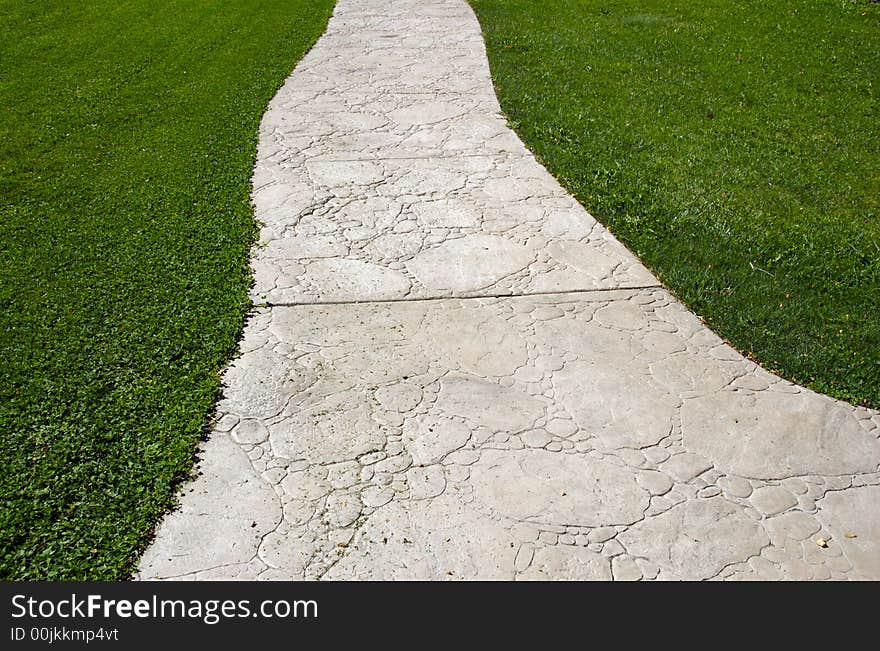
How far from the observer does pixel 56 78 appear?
754 centimetres

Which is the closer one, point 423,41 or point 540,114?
point 540,114

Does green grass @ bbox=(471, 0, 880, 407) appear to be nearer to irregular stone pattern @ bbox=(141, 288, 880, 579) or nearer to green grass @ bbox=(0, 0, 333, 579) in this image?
irregular stone pattern @ bbox=(141, 288, 880, 579)

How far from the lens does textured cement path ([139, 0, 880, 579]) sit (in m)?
2.76

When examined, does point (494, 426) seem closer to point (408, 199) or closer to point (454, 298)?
point (454, 298)

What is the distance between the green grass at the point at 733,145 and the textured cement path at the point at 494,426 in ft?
0.99

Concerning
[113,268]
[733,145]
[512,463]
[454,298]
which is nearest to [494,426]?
[512,463]

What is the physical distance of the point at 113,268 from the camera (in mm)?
4395

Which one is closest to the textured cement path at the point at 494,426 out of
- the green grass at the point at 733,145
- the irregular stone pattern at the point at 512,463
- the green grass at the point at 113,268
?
the irregular stone pattern at the point at 512,463

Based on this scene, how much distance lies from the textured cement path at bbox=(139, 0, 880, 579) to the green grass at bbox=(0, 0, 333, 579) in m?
0.18

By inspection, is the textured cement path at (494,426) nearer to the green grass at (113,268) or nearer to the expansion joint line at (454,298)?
the expansion joint line at (454,298)

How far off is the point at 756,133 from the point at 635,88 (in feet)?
4.34

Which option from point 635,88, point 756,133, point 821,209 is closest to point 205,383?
point 821,209

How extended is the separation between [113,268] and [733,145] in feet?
14.3

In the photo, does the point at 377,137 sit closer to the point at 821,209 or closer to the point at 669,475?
the point at 821,209
